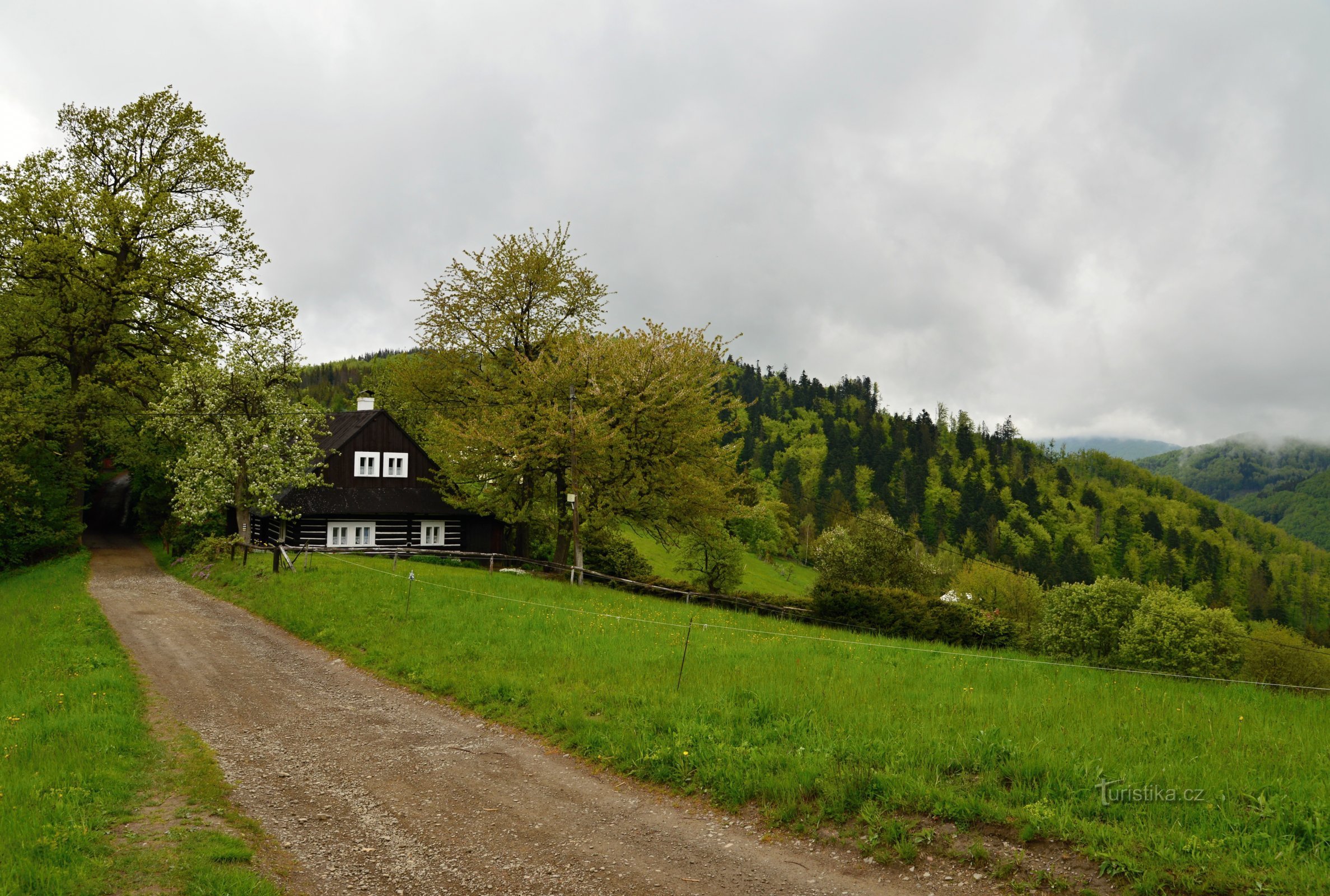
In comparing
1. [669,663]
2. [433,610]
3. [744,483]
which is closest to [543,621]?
[433,610]

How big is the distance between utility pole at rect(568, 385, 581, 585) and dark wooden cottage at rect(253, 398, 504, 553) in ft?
39.7

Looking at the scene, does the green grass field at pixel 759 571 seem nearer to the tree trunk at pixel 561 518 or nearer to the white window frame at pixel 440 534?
the white window frame at pixel 440 534

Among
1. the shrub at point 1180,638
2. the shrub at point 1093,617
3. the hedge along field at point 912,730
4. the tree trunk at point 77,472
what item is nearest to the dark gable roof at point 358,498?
the tree trunk at point 77,472

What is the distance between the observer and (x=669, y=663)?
14953 millimetres

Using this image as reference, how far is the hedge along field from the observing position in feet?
25.0

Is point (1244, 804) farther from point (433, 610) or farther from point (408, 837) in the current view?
point (433, 610)

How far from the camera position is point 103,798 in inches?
357

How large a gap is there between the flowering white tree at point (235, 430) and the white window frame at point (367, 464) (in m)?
6.94

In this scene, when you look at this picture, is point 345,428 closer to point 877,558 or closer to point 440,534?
point 440,534

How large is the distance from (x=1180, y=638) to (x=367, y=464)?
39464mm

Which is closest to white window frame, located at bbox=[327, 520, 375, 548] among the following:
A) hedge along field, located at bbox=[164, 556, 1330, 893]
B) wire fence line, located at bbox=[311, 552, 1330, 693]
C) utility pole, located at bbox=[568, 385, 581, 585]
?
utility pole, located at bbox=[568, 385, 581, 585]

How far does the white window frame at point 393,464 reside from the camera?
44062 millimetres

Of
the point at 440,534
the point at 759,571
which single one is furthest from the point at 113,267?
the point at 759,571

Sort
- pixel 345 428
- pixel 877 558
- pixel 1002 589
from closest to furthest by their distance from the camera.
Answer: pixel 345 428 → pixel 877 558 → pixel 1002 589
